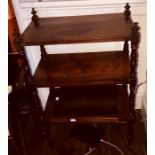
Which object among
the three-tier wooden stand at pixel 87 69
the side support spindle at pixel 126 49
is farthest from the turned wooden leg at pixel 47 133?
the side support spindle at pixel 126 49

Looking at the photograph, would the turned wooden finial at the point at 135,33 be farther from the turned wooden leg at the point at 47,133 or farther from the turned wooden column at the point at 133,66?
the turned wooden leg at the point at 47,133

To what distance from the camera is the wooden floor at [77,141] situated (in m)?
1.98

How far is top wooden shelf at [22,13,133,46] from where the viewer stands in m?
1.41

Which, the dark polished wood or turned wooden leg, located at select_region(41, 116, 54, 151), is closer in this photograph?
the dark polished wood

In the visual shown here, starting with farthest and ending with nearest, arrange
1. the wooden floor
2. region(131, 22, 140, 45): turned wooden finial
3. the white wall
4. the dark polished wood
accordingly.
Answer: the wooden floor < the white wall < the dark polished wood < region(131, 22, 140, 45): turned wooden finial

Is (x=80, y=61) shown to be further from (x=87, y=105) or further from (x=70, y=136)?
(x=70, y=136)

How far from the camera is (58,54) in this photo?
1.94m

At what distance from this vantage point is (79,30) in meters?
1.51

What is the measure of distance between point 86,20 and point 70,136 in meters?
1.00

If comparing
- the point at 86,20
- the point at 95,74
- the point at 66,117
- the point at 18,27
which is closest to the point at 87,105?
the point at 66,117

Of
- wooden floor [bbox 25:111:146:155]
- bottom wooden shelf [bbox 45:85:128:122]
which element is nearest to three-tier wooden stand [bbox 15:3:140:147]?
bottom wooden shelf [bbox 45:85:128:122]

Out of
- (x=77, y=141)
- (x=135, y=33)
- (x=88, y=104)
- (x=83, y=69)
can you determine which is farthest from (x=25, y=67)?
(x=77, y=141)

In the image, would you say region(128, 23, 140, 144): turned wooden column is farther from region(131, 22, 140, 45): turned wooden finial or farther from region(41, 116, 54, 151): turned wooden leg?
region(41, 116, 54, 151): turned wooden leg

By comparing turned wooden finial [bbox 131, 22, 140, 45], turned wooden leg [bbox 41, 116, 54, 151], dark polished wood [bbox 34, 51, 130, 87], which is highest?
turned wooden finial [bbox 131, 22, 140, 45]
